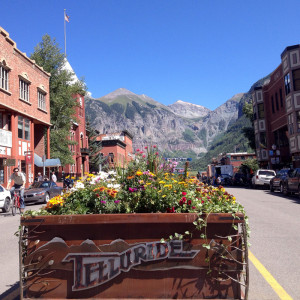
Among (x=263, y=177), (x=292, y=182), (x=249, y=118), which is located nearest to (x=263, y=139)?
(x=249, y=118)

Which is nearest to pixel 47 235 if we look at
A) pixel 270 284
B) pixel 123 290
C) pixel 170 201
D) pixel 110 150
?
pixel 123 290

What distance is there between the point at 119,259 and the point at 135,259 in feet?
0.48

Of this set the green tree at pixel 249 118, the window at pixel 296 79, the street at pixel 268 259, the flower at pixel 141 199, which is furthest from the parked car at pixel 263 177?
A: the flower at pixel 141 199

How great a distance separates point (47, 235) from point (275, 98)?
42.4 meters

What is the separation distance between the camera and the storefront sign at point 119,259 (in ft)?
10.3

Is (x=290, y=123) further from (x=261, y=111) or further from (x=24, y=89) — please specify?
(x=24, y=89)

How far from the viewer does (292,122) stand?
112 ft

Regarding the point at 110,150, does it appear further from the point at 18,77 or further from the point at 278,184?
the point at 278,184

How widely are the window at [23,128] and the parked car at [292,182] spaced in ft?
70.4

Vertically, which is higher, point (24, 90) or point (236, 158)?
point (24, 90)

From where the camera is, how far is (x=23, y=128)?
3022cm

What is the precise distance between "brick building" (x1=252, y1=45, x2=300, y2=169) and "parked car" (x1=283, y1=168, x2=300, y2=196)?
392 inches

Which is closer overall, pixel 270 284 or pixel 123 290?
pixel 123 290

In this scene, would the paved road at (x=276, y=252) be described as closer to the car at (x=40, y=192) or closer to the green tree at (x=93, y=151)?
the car at (x=40, y=192)
